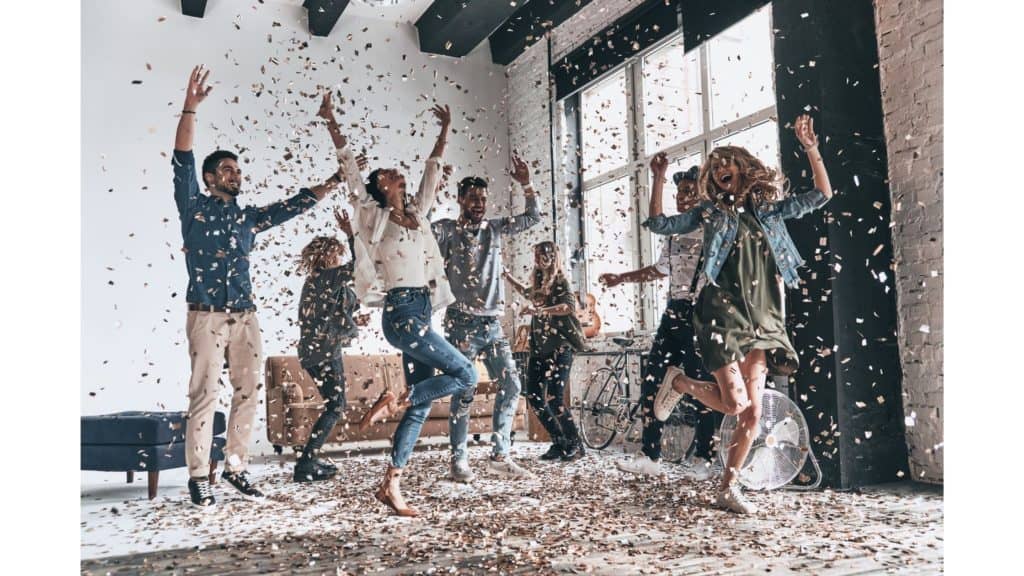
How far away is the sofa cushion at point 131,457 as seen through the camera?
4.06 meters

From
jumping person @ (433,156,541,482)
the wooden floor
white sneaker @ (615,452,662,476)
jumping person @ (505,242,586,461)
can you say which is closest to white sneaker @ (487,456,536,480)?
jumping person @ (433,156,541,482)

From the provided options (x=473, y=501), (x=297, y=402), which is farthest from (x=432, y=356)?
(x=297, y=402)

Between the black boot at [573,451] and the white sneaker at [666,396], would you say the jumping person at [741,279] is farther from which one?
the black boot at [573,451]

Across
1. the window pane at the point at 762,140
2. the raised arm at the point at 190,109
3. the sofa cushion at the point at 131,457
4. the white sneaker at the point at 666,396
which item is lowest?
the sofa cushion at the point at 131,457

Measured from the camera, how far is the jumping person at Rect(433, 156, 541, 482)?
4.02 meters

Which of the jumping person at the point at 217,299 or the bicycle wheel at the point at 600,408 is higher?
the jumping person at the point at 217,299

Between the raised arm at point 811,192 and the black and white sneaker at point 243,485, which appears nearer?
the raised arm at point 811,192

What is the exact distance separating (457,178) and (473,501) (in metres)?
4.51

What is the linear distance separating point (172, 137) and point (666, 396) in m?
4.83

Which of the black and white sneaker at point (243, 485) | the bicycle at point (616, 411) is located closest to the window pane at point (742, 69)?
the bicycle at point (616, 411)

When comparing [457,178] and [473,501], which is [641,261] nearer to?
[457,178]

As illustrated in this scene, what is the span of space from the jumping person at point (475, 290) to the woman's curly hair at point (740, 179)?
2.84 feet

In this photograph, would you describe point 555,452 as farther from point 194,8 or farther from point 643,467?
point 194,8
